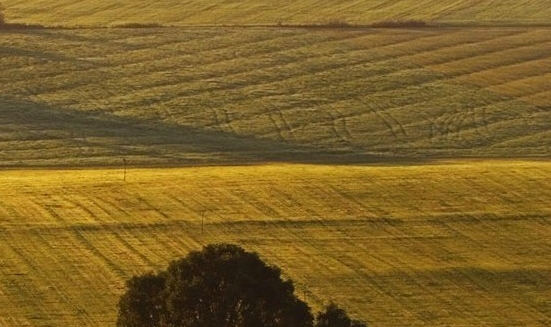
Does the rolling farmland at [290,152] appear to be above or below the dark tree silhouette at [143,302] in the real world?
above

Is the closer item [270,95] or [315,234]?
[315,234]

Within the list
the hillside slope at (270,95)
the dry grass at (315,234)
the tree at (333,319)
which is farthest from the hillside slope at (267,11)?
the tree at (333,319)

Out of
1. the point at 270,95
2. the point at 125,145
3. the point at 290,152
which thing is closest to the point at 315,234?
the point at 290,152

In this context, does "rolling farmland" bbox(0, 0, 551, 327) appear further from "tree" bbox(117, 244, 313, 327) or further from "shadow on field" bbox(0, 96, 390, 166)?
"tree" bbox(117, 244, 313, 327)

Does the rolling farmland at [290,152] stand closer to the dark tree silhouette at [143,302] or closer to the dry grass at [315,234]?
the dry grass at [315,234]

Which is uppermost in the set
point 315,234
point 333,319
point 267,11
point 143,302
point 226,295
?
point 267,11

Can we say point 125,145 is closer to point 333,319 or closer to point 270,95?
point 270,95

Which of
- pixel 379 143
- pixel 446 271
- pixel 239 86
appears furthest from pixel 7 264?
pixel 239 86
